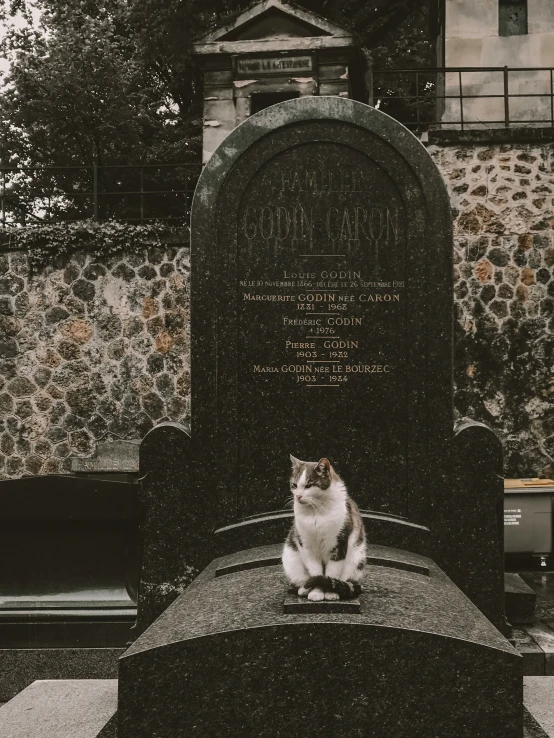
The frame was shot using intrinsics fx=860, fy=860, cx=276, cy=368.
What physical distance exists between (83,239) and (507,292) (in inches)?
275

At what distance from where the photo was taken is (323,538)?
3559 mm

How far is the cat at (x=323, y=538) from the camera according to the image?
3.53 m

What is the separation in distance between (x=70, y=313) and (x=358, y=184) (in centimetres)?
983

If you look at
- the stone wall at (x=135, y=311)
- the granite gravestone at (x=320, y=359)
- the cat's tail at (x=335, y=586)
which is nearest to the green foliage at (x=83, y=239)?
the stone wall at (x=135, y=311)

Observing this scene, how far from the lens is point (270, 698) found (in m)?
3.22

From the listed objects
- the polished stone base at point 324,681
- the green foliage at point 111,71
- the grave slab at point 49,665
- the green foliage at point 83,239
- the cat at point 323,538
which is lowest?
the grave slab at point 49,665

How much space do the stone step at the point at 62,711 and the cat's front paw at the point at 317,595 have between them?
3.40 ft

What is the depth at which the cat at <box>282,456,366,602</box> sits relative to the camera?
3.53m

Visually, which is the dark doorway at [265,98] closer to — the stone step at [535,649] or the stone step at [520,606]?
→ the stone step at [520,606]

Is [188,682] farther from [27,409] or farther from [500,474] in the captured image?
[27,409]

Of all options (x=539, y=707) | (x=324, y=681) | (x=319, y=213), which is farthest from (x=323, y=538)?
(x=319, y=213)

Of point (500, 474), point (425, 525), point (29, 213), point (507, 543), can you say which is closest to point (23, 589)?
point (425, 525)

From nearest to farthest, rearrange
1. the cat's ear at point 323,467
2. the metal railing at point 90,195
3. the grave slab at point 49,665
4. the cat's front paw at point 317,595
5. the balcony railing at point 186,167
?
the cat's front paw at point 317,595, the cat's ear at point 323,467, the grave slab at point 49,665, the balcony railing at point 186,167, the metal railing at point 90,195

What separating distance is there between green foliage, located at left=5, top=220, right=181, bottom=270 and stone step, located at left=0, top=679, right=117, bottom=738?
10.4 metres
